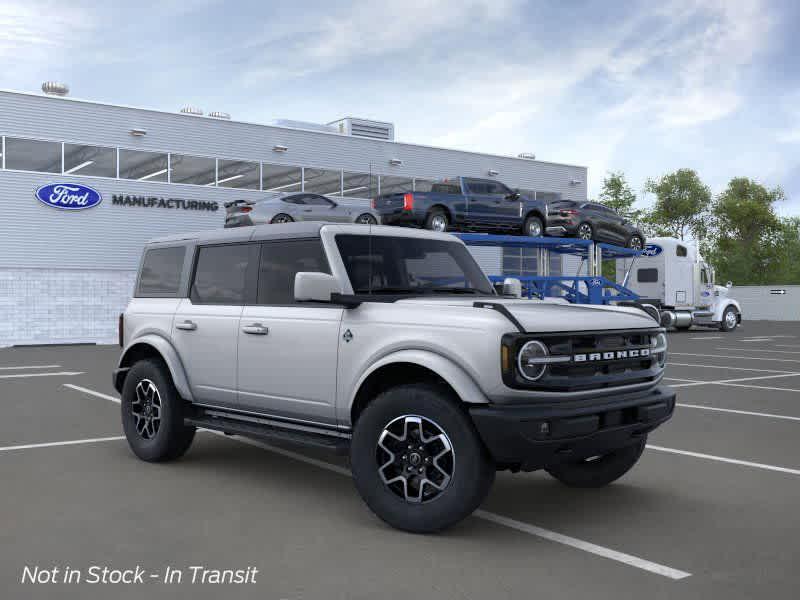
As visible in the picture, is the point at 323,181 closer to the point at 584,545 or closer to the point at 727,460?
the point at 727,460

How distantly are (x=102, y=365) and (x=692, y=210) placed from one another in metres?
68.9

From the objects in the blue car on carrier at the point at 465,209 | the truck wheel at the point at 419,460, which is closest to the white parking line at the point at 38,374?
the blue car on carrier at the point at 465,209

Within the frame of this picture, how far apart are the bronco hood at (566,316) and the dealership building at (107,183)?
2234 cm

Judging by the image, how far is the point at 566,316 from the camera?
16.3 feet

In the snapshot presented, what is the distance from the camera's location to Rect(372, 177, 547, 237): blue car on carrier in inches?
762

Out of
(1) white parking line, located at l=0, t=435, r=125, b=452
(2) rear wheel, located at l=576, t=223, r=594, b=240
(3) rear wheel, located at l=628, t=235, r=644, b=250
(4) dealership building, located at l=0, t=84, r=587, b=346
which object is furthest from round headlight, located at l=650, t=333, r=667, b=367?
(3) rear wheel, located at l=628, t=235, r=644, b=250

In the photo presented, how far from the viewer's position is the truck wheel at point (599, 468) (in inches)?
230

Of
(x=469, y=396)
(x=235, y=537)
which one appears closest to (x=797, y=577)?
(x=469, y=396)

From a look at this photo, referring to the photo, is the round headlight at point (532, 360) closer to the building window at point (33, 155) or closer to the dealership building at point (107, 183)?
the dealership building at point (107, 183)

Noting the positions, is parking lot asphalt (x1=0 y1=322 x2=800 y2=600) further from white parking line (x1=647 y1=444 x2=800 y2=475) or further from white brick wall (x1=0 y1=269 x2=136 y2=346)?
white brick wall (x1=0 y1=269 x2=136 y2=346)

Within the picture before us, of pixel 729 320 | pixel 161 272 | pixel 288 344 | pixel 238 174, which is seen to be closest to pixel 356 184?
pixel 238 174

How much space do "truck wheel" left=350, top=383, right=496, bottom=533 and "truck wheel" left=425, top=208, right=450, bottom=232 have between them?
14880 mm

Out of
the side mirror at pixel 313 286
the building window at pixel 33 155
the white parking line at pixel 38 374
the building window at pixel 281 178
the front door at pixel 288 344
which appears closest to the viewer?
the side mirror at pixel 313 286

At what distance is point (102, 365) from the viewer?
57.3ft
